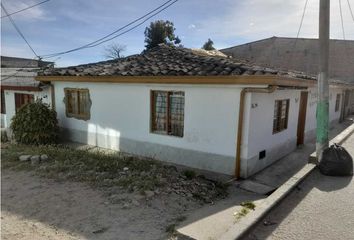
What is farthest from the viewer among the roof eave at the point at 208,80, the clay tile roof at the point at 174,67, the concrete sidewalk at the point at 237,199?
the clay tile roof at the point at 174,67

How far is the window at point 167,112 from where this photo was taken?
865 centimetres

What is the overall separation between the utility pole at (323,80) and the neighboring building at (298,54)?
60.7 ft

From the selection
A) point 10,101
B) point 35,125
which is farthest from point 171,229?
point 10,101

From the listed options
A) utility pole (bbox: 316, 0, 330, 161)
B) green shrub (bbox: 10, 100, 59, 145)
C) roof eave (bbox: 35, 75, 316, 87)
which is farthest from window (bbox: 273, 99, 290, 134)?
green shrub (bbox: 10, 100, 59, 145)

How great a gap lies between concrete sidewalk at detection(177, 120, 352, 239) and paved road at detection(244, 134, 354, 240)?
50 centimetres

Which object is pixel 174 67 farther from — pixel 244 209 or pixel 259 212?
pixel 259 212

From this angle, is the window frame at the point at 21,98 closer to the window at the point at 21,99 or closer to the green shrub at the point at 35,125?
the window at the point at 21,99

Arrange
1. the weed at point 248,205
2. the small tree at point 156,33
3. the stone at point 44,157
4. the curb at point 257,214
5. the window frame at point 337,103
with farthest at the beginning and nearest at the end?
the small tree at point 156,33
the window frame at point 337,103
the stone at point 44,157
the weed at point 248,205
the curb at point 257,214

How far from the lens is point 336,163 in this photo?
707 centimetres

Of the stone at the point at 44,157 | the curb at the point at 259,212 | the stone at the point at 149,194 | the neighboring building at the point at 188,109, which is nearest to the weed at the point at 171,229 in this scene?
the curb at the point at 259,212

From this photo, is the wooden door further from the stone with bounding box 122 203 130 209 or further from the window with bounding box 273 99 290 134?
the stone with bounding box 122 203 130 209

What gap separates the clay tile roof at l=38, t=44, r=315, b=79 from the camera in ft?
25.2

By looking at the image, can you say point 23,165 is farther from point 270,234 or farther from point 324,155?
point 324,155

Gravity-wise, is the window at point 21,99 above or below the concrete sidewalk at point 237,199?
above
